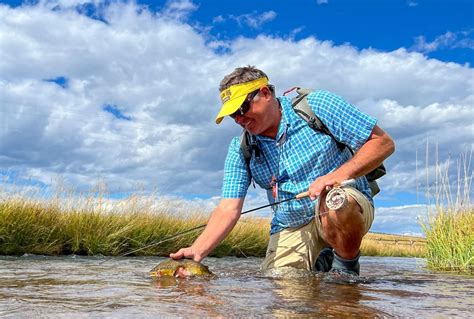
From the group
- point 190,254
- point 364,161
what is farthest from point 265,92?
point 190,254

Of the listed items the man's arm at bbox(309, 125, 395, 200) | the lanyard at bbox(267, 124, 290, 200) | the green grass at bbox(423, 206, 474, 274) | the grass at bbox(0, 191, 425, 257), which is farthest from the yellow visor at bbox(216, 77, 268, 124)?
the grass at bbox(0, 191, 425, 257)

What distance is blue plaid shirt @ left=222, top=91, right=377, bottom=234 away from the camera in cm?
451

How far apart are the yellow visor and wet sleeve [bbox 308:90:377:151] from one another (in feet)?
1.84

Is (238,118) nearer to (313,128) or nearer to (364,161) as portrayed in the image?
(313,128)

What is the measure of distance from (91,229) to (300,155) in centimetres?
687

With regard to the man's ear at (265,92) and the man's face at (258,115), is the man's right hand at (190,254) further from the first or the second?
the man's ear at (265,92)

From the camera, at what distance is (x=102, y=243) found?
33.5ft

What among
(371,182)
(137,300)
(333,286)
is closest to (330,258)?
(371,182)

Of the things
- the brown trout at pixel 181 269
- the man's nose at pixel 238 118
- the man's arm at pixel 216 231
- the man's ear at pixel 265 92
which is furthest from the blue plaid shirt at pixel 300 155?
the brown trout at pixel 181 269

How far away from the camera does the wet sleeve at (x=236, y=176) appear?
4973mm

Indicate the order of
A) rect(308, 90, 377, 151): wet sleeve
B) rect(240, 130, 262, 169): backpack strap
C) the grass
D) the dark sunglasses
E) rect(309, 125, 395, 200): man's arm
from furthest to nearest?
the grass, rect(240, 130, 262, 169): backpack strap, the dark sunglasses, rect(308, 90, 377, 151): wet sleeve, rect(309, 125, 395, 200): man's arm

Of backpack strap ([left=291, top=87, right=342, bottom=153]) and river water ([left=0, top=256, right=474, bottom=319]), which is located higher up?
backpack strap ([left=291, top=87, right=342, bottom=153])

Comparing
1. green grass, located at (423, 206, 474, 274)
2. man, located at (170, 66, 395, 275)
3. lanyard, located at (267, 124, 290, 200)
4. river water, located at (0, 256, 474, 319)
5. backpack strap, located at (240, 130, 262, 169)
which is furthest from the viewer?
green grass, located at (423, 206, 474, 274)

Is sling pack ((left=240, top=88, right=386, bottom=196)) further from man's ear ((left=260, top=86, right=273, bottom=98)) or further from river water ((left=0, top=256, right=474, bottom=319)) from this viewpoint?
river water ((left=0, top=256, right=474, bottom=319))
